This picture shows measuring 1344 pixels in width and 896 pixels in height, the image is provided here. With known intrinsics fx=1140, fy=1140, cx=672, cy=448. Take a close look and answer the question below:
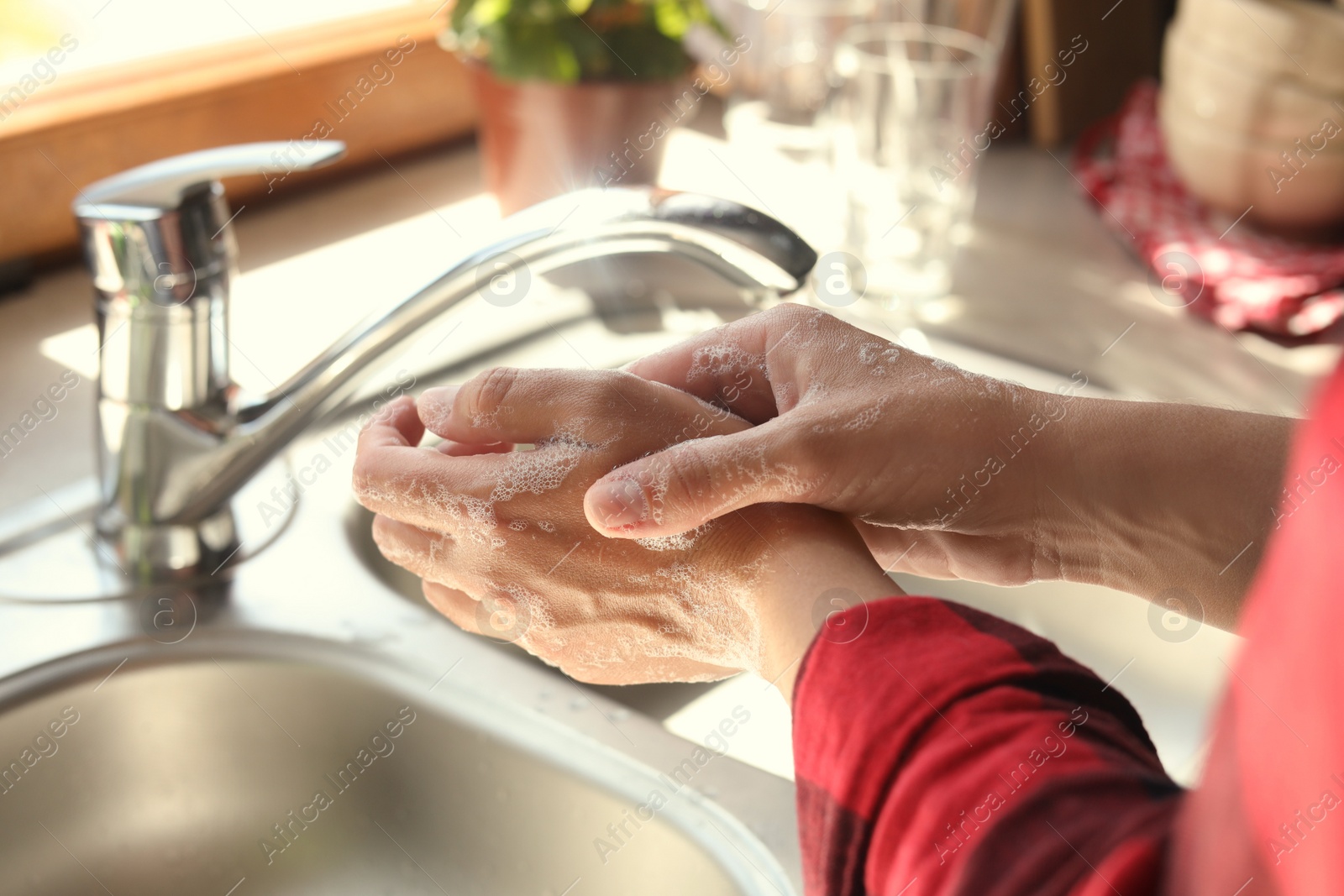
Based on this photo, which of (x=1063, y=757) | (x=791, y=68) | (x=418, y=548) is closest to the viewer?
(x=1063, y=757)

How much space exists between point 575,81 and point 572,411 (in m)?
0.49

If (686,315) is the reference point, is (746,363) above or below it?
above

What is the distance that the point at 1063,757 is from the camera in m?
0.31

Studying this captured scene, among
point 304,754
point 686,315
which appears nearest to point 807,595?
point 304,754

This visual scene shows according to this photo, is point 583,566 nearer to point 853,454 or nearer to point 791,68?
point 853,454

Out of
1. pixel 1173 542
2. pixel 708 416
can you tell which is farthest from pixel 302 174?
pixel 1173 542

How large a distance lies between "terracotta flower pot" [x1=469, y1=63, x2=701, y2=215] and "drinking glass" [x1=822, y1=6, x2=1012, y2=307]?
0.15 m

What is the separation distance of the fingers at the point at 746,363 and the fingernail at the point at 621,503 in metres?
0.11

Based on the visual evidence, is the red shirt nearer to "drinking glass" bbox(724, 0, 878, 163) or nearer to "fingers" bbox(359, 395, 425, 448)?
"fingers" bbox(359, 395, 425, 448)

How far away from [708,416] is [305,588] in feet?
0.88

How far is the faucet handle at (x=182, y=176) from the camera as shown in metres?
0.53

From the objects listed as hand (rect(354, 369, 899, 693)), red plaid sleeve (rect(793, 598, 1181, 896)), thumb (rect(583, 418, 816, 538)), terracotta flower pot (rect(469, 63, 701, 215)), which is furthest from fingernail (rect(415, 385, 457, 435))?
terracotta flower pot (rect(469, 63, 701, 215))

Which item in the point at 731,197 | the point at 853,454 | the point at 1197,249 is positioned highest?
the point at 853,454

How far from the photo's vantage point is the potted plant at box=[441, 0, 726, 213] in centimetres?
87
